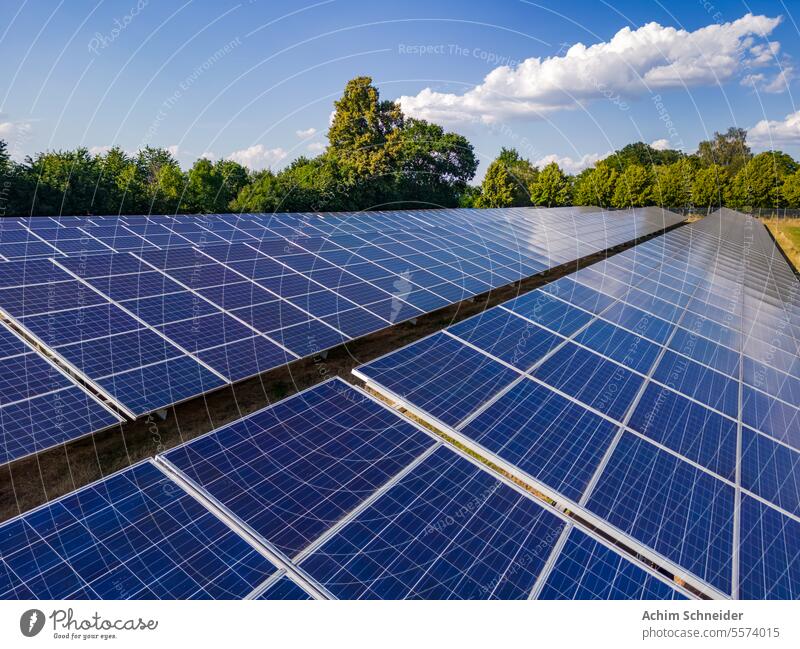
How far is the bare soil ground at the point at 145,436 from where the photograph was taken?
38.0 ft

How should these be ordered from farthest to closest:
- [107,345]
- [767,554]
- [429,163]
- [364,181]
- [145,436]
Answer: [429,163], [364,181], [145,436], [107,345], [767,554]

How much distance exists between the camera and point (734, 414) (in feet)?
33.2

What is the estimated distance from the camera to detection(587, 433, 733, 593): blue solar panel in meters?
6.29

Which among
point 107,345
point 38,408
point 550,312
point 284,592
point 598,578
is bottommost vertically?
point 38,408

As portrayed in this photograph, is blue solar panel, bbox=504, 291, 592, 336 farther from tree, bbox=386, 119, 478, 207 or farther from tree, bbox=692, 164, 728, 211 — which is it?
tree, bbox=692, 164, 728, 211

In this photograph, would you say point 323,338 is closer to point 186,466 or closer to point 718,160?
point 186,466

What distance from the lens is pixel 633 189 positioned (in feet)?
279

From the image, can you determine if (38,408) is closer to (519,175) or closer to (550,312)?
(550,312)

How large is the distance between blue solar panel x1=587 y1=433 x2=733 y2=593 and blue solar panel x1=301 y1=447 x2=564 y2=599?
1.16 metres

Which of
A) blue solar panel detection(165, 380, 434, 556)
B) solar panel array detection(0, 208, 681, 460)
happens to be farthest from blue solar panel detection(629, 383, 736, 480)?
solar panel array detection(0, 208, 681, 460)

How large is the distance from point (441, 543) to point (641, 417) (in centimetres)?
556

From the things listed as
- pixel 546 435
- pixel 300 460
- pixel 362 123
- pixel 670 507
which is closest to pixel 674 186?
pixel 362 123
